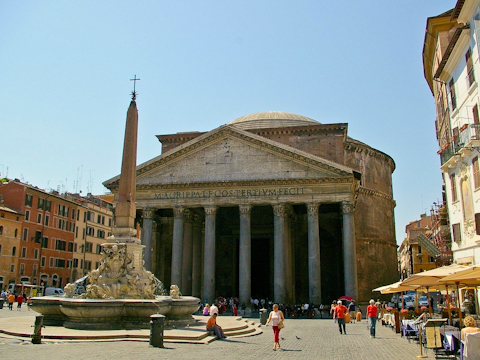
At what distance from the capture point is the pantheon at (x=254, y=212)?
24781 millimetres

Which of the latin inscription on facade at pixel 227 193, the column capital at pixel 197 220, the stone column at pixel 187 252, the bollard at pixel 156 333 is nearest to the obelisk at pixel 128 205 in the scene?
the bollard at pixel 156 333

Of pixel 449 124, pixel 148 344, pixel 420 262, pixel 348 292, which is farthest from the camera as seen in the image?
pixel 420 262

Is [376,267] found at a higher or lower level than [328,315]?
higher

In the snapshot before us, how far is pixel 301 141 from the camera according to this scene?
3444 centimetres

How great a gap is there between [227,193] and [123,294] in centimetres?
1456

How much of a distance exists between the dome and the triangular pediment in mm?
11590

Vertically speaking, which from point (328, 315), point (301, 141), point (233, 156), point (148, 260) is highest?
point (301, 141)

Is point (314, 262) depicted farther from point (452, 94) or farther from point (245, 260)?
point (452, 94)

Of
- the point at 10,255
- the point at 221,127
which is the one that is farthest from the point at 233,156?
the point at 10,255

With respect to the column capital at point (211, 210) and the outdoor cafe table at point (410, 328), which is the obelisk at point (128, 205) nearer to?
the outdoor cafe table at point (410, 328)

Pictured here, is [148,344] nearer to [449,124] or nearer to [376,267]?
[449,124]

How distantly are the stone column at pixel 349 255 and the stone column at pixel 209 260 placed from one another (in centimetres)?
677

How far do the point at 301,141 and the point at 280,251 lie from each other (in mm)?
11807

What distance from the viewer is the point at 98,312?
10.9 meters
